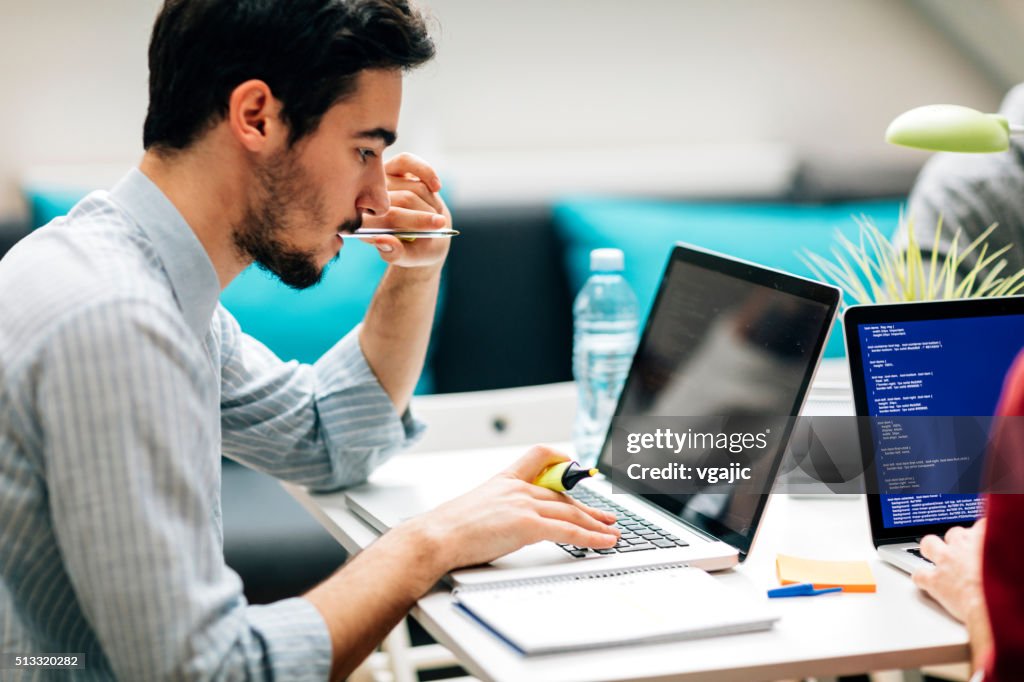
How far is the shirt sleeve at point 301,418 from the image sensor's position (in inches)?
51.3

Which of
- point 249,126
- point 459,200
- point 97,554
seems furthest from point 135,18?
point 97,554

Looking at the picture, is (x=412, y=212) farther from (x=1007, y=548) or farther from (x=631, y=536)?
(x=1007, y=548)

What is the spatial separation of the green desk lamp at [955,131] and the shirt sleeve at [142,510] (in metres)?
0.76

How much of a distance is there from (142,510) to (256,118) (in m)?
0.39

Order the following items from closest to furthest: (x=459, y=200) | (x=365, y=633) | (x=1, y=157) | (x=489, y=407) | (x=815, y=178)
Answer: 1. (x=365, y=633)
2. (x=489, y=407)
3. (x=1, y=157)
4. (x=459, y=200)
5. (x=815, y=178)

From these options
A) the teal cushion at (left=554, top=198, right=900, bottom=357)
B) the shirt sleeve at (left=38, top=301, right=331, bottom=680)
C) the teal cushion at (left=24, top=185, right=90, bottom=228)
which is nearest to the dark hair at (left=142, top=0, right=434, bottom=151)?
the shirt sleeve at (left=38, top=301, right=331, bottom=680)

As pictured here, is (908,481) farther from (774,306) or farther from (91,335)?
(91,335)

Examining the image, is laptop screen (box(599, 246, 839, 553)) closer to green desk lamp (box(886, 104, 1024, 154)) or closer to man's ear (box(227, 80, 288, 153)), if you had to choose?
green desk lamp (box(886, 104, 1024, 154))

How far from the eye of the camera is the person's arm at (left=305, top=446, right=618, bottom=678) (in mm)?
926

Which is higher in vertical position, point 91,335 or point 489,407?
point 91,335

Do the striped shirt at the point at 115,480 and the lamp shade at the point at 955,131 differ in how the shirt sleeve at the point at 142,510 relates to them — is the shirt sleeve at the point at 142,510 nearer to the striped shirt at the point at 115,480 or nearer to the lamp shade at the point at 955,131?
the striped shirt at the point at 115,480

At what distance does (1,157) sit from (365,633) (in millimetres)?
1697

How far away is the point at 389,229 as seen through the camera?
1337 millimetres

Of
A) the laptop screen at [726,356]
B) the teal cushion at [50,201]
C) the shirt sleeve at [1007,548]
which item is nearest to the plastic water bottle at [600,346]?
the laptop screen at [726,356]
